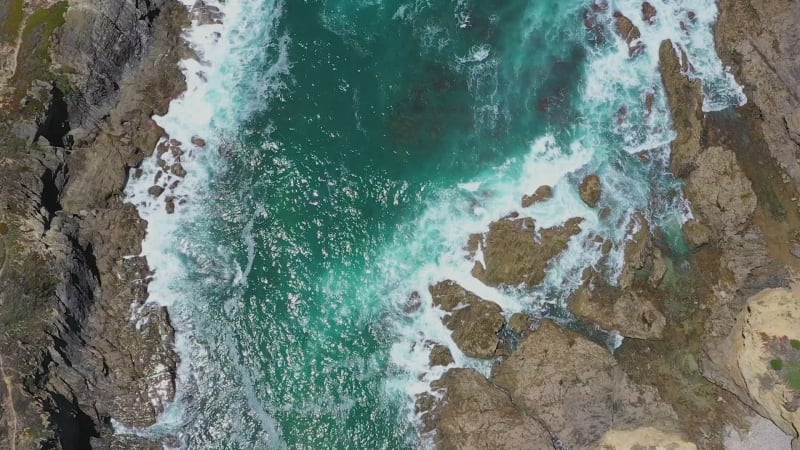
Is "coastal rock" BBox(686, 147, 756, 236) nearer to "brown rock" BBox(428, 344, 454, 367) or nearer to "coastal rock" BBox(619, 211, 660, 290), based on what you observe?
"coastal rock" BBox(619, 211, 660, 290)

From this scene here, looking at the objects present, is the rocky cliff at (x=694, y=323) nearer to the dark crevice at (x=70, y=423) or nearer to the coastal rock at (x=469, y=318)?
the coastal rock at (x=469, y=318)

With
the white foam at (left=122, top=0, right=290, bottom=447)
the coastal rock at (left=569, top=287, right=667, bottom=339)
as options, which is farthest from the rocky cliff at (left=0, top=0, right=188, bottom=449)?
the coastal rock at (left=569, top=287, right=667, bottom=339)

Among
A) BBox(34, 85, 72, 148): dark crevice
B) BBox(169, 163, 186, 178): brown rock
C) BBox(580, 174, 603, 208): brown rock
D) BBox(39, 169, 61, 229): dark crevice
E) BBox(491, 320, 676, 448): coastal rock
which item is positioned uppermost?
BBox(34, 85, 72, 148): dark crevice

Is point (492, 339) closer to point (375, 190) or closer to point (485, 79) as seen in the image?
point (375, 190)

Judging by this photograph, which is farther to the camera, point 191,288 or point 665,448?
point 191,288

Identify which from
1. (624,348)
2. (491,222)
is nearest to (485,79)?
(491,222)

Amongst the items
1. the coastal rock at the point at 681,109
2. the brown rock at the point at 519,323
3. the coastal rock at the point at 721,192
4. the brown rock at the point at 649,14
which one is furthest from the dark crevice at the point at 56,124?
the coastal rock at the point at 721,192
